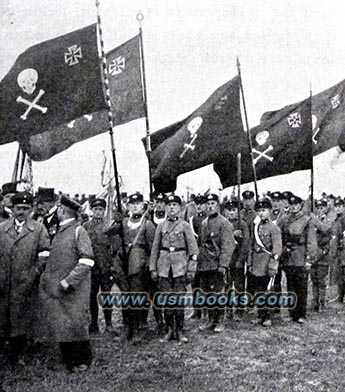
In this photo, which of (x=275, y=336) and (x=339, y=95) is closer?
(x=275, y=336)

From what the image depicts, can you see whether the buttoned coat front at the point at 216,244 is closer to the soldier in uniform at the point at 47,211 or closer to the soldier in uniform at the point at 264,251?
the soldier in uniform at the point at 264,251

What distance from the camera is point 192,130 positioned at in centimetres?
889

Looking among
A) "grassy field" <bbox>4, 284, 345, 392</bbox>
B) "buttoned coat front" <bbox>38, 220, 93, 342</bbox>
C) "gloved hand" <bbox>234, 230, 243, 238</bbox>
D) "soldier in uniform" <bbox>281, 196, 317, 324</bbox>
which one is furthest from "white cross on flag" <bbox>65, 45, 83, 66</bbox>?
"soldier in uniform" <bbox>281, 196, 317, 324</bbox>

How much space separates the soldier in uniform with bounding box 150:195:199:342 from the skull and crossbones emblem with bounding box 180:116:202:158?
1.08 meters

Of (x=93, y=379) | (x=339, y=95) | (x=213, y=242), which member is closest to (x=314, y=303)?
(x=213, y=242)

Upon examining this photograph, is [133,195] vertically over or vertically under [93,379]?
over

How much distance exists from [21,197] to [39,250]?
2.25 feet

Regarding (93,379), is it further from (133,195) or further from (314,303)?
(314,303)

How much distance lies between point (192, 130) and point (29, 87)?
2.83 m

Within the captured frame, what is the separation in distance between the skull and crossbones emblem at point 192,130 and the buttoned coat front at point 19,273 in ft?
9.02

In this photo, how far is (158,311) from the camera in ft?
30.5

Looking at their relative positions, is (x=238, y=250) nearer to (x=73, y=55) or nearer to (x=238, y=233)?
(x=238, y=233)

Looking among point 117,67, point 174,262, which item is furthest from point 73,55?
point 174,262

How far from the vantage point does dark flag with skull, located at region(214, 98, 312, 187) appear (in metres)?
9.70
